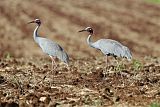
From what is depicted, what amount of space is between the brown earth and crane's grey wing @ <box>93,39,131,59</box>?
1.16 ft

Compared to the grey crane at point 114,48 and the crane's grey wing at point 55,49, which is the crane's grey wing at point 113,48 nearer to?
the grey crane at point 114,48

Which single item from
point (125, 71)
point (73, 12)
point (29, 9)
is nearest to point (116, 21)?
point (73, 12)

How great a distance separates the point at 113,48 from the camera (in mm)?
13648

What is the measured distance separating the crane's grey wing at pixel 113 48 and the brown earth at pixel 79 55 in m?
0.35

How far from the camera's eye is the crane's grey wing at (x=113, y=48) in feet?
43.8

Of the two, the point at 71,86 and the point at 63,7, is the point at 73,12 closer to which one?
the point at 63,7

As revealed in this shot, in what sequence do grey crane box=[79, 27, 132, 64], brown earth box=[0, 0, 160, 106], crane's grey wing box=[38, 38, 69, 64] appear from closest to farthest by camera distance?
brown earth box=[0, 0, 160, 106] → grey crane box=[79, 27, 132, 64] → crane's grey wing box=[38, 38, 69, 64]

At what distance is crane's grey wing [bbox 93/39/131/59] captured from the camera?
43.8 ft

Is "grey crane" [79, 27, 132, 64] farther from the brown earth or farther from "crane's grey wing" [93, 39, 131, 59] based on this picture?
the brown earth

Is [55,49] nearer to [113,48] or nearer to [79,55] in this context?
[113,48]

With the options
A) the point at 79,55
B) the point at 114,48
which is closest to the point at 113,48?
the point at 114,48

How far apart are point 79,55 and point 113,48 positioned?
1502 cm

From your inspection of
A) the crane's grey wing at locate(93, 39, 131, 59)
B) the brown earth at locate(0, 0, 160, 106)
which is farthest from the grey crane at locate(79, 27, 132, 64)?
the brown earth at locate(0, 0, 160, 106)

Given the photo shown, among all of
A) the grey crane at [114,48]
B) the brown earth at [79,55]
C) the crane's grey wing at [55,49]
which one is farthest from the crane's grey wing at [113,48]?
the crane's grey wing at [55,49]
